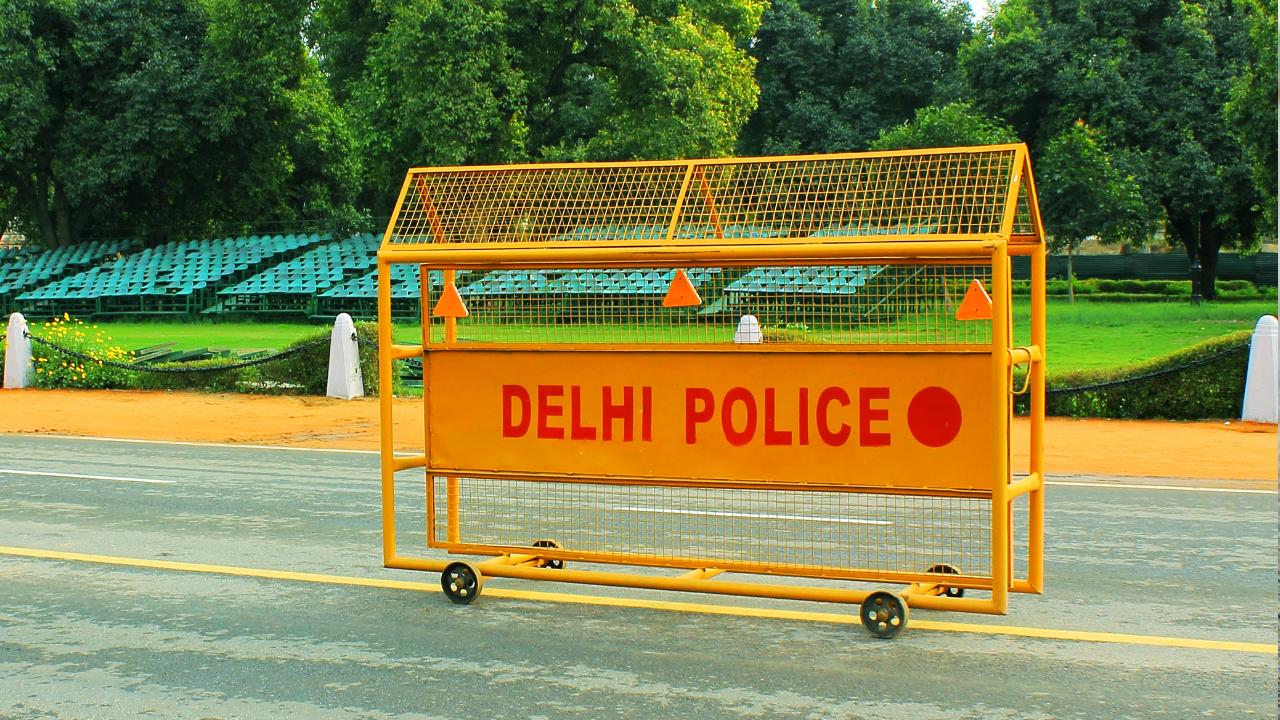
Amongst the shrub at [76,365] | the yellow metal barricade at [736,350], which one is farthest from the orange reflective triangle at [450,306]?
the shrub at [76,365]

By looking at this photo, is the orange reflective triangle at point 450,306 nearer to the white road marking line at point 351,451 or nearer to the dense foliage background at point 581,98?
the white road marking line at point 351,451

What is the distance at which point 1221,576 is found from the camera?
6746 millimetres

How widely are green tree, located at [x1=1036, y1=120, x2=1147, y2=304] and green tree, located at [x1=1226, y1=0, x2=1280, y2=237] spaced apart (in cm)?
404

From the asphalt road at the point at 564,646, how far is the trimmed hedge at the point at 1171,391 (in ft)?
20.1

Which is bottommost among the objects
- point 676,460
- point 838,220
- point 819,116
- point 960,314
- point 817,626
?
point 817,626

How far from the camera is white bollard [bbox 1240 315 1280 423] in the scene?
13.0 m

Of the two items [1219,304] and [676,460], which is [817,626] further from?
[1219,304]

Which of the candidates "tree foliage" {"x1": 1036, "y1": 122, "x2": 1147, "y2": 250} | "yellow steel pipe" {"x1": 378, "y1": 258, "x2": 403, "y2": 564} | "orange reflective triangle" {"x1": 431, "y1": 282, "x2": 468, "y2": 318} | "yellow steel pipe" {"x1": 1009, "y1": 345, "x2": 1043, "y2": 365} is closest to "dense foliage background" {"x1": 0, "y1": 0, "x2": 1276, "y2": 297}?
"tree foliage" {"x1": 1036, "y1": 122, "x2": 1147, "y2": 250}

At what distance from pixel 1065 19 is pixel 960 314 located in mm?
38528

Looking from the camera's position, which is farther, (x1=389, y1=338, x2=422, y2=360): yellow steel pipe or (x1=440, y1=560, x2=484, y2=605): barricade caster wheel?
(x1=389, y1=338, x2=422, y2=360): yellow steel pipe

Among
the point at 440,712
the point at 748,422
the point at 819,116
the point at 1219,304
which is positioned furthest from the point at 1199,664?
the point at 819,116

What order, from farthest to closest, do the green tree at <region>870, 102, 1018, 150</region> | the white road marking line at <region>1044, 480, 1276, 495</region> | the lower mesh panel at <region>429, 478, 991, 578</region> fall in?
the green tree at <region>870, 102, 1018, 150</region>
the white road marking line at <region>1044, 480, 1276, 495</region>
the lower mesh panel at <region>429, 478, 991, 578</region>

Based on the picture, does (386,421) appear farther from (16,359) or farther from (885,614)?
(16,359)

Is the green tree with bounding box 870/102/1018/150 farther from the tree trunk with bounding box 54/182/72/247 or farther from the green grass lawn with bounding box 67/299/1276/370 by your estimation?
the tree trunk with bounding box 54/182/72/247
